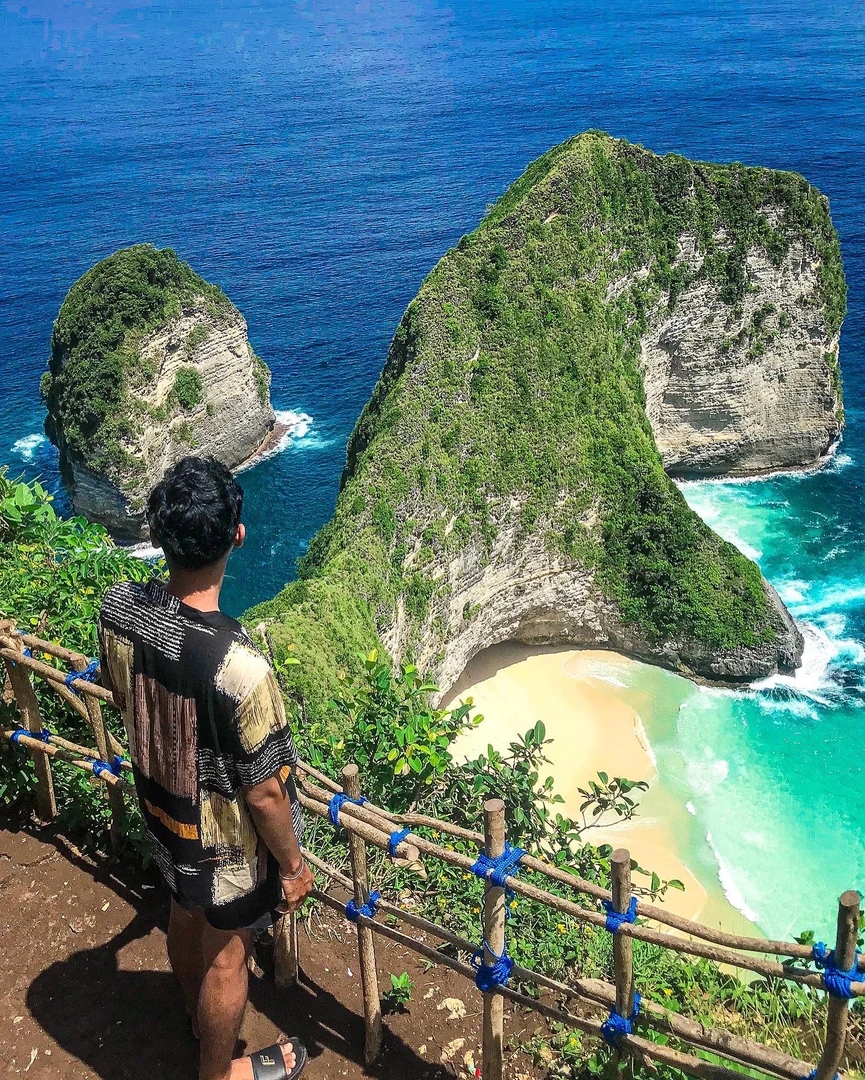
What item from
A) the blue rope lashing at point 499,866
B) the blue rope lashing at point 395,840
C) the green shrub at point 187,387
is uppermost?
the blue rope lashing at point 395,840

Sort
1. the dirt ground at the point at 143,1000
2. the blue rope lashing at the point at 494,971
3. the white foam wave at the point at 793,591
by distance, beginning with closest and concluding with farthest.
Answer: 1. the blue rope lashing at the point at 494,971
2. the dirt ground at the point at 143,1000
3. the white foam wave at the point at 793,591

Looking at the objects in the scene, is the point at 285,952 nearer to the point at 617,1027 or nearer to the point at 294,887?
the point at 294,887

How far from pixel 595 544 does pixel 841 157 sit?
60.6m

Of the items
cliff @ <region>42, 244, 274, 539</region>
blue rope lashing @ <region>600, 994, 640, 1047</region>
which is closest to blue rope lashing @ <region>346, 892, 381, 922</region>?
blue rope lashing @ <region>600, 994, 640, 1047</region>

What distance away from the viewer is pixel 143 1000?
23.0 ft

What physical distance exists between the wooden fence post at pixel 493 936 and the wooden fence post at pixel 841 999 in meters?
2.03

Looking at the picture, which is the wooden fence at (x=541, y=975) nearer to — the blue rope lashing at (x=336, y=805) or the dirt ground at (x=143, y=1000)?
the blue rope lashing at (x=336, y=805)

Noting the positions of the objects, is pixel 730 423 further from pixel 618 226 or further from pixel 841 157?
pixel 841 157

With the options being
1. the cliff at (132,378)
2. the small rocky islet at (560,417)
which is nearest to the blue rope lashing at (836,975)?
the small rocky islet at (560,417)

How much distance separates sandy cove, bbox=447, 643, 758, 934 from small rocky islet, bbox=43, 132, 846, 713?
41.2 inches

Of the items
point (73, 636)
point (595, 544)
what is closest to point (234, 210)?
point (595, 544)

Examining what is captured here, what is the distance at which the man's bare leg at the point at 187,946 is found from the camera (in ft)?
19.6

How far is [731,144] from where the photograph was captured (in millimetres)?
83938

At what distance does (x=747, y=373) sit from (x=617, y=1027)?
36.7 metres
